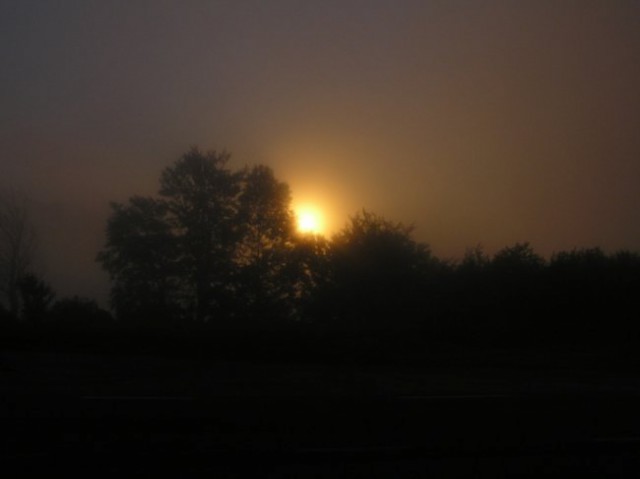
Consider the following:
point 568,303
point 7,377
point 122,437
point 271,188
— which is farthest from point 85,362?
point 271,188

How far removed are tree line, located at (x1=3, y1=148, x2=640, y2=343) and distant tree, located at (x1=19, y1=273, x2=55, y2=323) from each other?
0.35 feet

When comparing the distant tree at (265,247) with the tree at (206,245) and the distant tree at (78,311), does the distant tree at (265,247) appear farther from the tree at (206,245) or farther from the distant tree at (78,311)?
the distant tree at (78,311)

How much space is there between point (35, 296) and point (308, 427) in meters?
32.6

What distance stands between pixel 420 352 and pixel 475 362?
2.59m

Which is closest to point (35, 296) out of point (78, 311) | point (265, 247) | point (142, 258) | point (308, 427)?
point (78, 311)

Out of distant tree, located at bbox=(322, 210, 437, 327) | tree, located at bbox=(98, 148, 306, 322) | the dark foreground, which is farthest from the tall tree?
the dark foreground

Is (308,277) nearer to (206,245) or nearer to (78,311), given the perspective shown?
(206,245)

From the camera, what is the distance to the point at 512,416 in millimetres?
11141

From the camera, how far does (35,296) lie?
129 ft

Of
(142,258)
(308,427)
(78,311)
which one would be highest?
(142,258)

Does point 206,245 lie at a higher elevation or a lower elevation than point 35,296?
higher

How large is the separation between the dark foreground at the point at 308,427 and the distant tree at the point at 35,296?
77.4 feet

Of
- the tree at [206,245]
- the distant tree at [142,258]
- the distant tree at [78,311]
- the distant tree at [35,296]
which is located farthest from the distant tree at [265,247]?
the distant tree at [35,296]

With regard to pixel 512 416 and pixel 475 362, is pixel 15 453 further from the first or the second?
pixel 475 362
